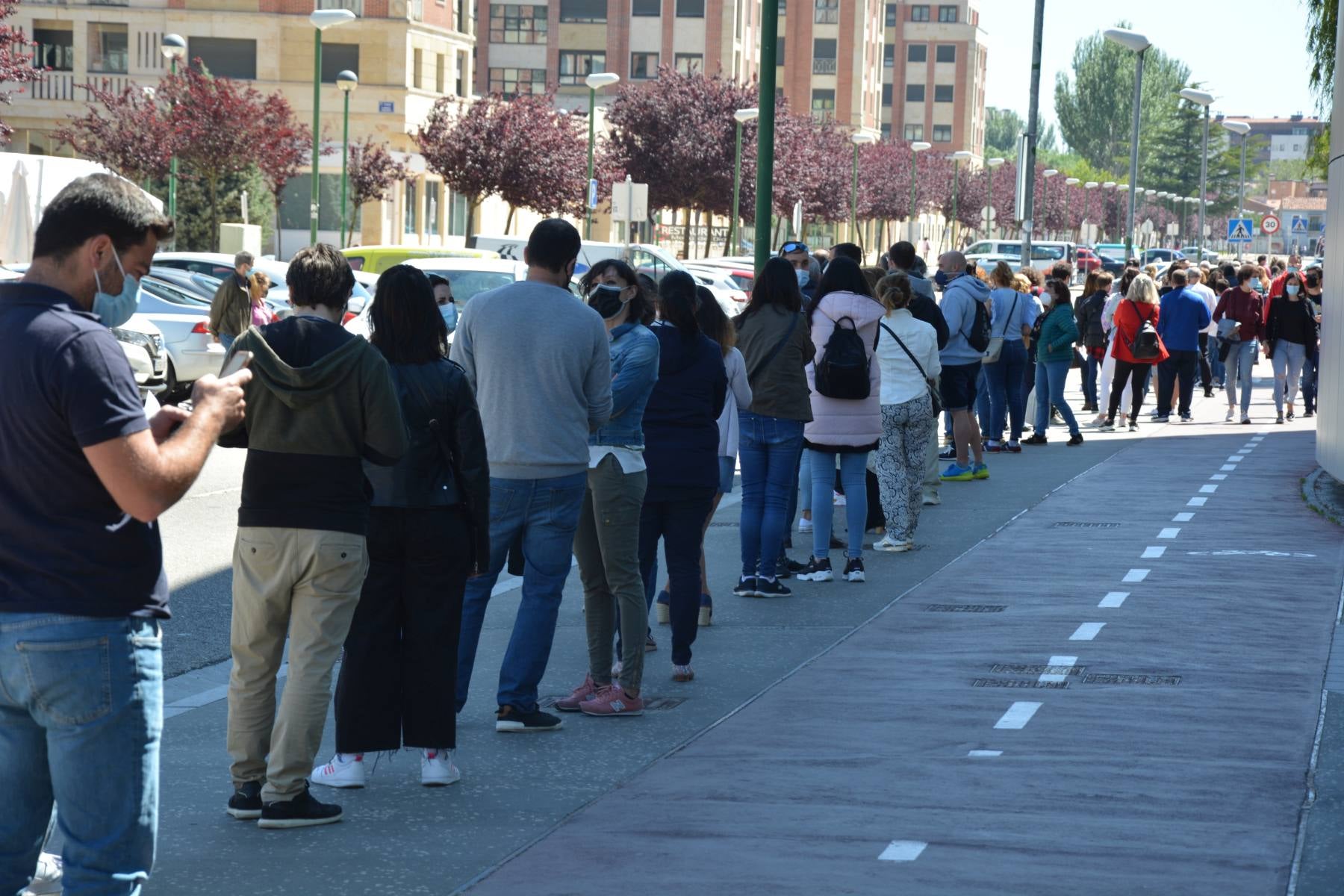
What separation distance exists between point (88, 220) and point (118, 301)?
223mm

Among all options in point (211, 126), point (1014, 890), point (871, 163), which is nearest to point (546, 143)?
point (211, 126)

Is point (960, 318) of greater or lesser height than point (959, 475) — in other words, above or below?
above

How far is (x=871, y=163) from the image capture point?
90.6m

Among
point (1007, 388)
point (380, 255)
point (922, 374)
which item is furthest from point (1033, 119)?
point (922, 374)

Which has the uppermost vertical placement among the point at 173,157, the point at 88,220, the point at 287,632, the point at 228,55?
the point at 228,55

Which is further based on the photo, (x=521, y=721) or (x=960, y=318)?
(x=960, y=318)

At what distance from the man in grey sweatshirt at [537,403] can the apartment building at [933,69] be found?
13033 cm

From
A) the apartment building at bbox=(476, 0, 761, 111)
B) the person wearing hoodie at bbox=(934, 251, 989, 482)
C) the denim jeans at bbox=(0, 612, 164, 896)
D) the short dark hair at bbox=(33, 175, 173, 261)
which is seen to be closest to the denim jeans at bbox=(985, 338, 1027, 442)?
the person wearing hoodie at bbox=(934, 251, 989, 482)

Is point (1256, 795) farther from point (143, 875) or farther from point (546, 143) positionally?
point (546, 143)

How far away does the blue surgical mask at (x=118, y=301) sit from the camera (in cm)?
396

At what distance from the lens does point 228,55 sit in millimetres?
59469

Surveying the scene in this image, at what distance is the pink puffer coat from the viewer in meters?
11.2

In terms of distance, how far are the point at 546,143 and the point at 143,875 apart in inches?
2024

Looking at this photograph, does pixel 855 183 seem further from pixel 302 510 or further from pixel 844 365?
pixel 302 510
